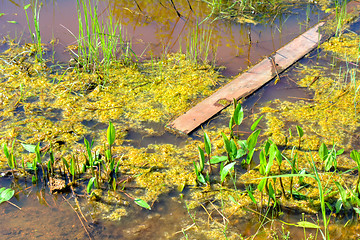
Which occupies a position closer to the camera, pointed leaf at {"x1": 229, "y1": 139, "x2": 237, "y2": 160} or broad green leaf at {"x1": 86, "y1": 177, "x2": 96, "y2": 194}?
broad green leaf at {"x1": 86, "y1": 177, "x2": 96, "y2": 194}

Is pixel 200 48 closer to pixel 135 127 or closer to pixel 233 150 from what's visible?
pixel 135 127

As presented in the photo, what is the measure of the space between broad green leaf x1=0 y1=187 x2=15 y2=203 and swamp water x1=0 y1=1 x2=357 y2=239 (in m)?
0.05

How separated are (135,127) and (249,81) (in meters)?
0.96

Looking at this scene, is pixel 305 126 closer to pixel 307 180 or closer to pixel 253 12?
pixel 307 180

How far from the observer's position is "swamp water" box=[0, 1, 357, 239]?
1861mm

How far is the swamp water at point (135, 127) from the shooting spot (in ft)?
6.11

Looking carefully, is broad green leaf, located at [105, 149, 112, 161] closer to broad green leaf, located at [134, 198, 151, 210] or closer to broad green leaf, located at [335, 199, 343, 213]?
broad green leaf, located at [134, 198, 151, 210]

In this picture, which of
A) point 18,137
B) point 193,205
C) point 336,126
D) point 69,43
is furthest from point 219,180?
point 69,43

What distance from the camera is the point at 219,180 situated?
6.88ft

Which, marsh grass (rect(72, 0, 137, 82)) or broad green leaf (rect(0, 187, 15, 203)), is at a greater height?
marsh grass (rect(72, 0, 137, 82))

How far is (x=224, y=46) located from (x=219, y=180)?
1642 mm

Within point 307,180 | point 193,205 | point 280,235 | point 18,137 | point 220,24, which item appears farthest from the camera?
point 220,24

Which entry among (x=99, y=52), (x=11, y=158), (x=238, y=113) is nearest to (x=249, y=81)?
(x=238, y=113)

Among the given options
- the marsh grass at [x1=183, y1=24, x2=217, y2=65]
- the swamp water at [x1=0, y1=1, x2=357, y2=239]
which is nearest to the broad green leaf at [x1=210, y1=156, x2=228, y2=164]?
the swamp water at [x1=0, y1=1, x2=357, y2=239]
